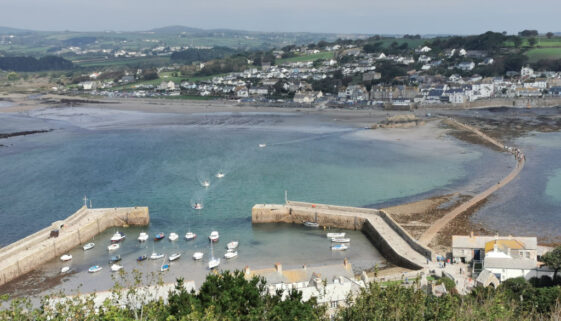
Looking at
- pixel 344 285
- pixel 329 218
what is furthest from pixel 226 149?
pixel 344 285

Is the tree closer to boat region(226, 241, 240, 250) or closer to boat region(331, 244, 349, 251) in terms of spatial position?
boat region(331, 244, 349, 251)

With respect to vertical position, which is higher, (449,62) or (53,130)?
(449,62)

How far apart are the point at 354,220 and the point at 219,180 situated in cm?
1123

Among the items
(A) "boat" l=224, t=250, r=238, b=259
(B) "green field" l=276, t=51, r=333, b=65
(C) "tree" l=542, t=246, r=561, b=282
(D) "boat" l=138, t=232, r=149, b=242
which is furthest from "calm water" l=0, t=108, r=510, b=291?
(B) "green field" l=276, t=51, r=333, b=65

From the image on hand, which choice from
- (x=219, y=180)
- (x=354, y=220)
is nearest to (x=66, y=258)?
(x=354, y=220)

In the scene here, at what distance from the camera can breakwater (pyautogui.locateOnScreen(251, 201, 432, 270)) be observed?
21062mm

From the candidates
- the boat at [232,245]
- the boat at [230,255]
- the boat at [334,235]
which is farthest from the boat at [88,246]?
the boat at [334,235]

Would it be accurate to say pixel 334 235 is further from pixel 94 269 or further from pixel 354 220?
pixel 94 269

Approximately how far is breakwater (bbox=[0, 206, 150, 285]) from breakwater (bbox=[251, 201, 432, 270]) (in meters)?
6.11

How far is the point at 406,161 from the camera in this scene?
3784 centimetres

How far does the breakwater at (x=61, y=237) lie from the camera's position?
2042cm

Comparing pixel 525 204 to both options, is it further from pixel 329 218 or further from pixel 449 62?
pixel 449 62

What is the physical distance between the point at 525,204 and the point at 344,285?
52.7ft

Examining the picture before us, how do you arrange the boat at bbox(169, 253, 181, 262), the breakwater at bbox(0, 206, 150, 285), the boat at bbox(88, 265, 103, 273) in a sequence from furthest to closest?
the boat at bbox(169, 253, 181, 262) → the boat at bbox(88, 265, 103, 273) → the breakwater at bbox(0, 206, 150, 285)
